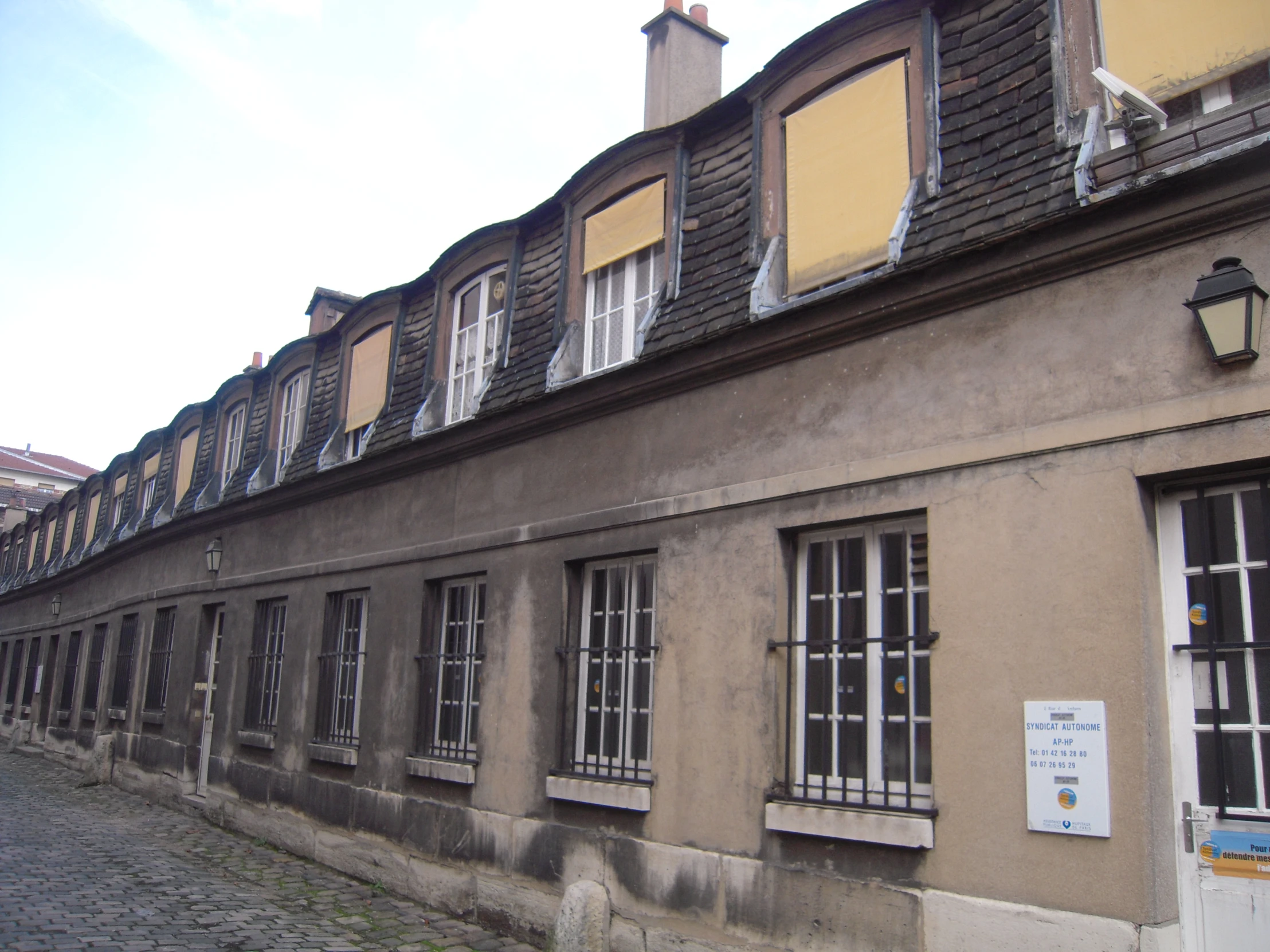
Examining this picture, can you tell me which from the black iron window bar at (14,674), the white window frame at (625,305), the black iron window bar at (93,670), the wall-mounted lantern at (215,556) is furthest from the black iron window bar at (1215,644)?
the black iron window bar at (14,674)

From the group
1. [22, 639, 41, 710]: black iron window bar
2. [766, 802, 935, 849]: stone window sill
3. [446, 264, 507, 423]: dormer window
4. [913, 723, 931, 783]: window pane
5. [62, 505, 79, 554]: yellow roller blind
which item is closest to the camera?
[766, 802, 935, 849]: stone window sill

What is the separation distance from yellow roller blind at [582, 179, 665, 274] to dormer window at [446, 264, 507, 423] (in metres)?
1.41

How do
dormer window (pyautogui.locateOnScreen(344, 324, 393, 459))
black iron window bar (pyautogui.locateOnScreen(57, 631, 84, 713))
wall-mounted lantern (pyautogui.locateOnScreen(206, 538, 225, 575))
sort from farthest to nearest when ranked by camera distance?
black iron window bar (pyautogui.locateOnScreen(57, 631, 84, 713)), wall-mounted lantern (pyautogui.locateOnScreen(206, 538, 225, 575)), dormer window (pyautogui.locateOnScreen(344, 324, 393, 459))

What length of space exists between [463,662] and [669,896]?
365 centimetres

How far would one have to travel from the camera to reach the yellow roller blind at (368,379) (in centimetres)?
1224

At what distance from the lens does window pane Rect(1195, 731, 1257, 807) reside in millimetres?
4684

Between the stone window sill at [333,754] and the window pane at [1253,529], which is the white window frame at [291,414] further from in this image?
the window pane at [1253,529]

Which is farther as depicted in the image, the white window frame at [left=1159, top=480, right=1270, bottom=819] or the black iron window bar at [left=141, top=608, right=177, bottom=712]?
the black iron window bar at [left=141, top=608, right=177, bottom=712]

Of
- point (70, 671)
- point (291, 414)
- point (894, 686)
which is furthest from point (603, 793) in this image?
point (70, 671)

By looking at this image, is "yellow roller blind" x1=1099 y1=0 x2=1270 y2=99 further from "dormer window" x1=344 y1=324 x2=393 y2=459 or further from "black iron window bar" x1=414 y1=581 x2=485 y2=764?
"dormer window" x1=344 y1=324 x2=393 y2=459

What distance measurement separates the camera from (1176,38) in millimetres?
5438

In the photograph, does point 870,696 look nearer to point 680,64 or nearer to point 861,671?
point 861,671

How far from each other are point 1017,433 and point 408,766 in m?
6.72

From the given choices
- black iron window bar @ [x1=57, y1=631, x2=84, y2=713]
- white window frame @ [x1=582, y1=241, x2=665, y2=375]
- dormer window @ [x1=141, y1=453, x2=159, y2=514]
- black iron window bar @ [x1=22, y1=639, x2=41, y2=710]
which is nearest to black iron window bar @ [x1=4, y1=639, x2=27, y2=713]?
black iron window bar @ [x1=22, y1=639, x2=41, y2=710]
